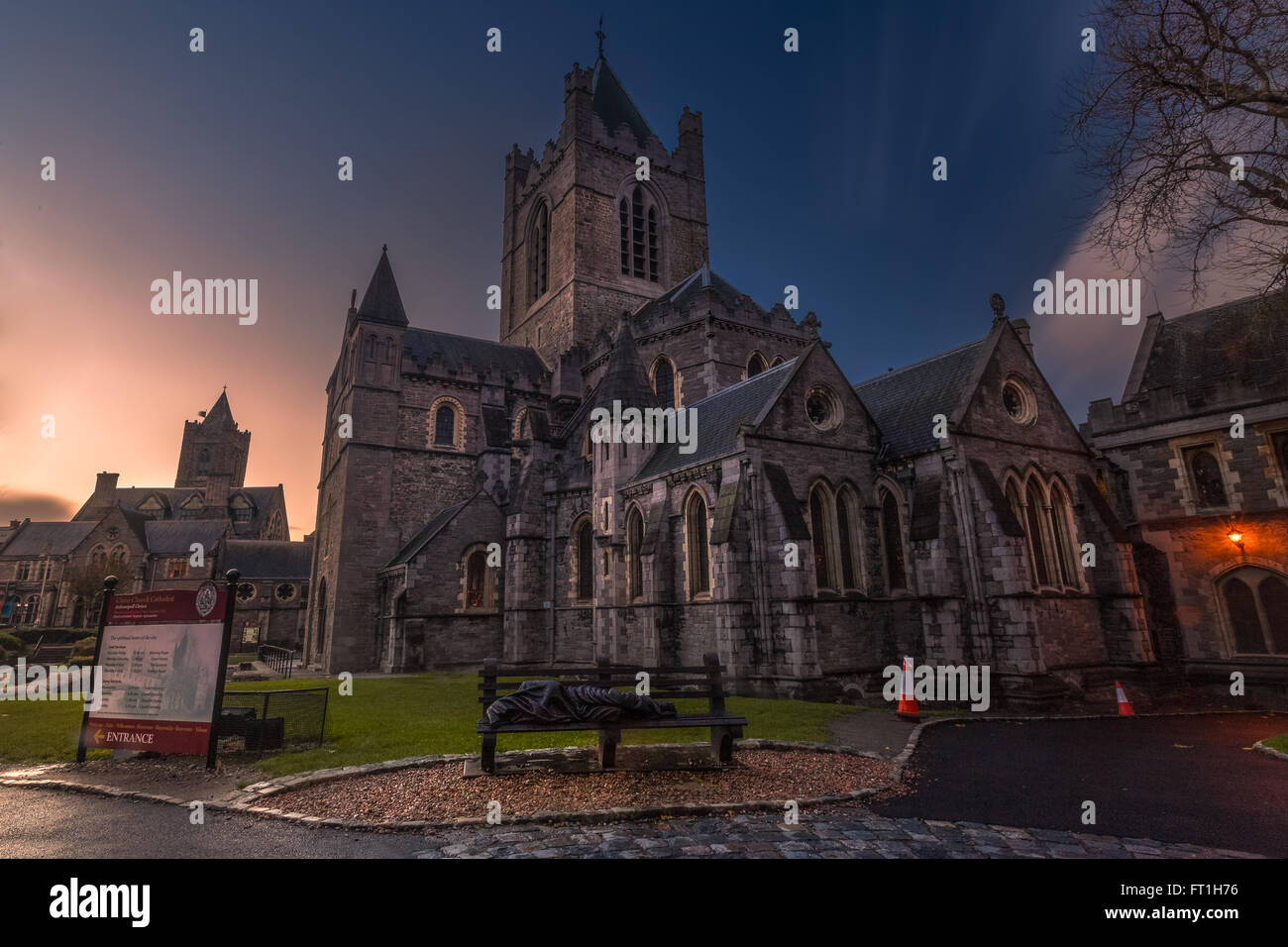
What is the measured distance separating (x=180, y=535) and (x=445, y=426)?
140 feet

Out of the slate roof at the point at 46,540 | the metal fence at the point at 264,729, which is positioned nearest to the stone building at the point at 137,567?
the slate roof at the point at 46,540

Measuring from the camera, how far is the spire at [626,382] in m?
22.8

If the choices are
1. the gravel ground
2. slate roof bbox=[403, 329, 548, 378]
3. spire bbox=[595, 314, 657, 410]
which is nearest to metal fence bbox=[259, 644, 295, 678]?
slate roof bbox=[403, 329, 548, 378]

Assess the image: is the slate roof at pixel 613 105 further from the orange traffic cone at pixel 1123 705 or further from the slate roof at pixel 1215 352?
the orange traffic cone at pixel 1123 705

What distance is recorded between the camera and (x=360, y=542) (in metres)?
27.7

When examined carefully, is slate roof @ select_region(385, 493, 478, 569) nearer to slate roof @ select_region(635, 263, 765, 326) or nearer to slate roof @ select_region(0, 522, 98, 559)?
slate roof @ select_region(635, 263, 765, 326)

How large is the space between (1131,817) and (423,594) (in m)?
23.4

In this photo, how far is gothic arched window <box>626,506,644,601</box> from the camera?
66.6 feet

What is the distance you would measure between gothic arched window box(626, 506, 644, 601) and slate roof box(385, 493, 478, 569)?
9432 mm

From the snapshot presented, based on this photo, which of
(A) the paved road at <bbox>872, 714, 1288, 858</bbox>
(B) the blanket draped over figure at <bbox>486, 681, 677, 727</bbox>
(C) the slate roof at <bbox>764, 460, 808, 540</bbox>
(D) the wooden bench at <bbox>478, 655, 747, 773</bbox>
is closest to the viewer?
(A) the paved road at <bbox>872, 714, 1288, 858</bbox>

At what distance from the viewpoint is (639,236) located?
39.5 meters
